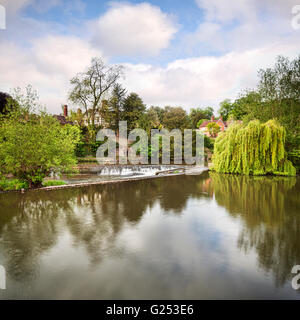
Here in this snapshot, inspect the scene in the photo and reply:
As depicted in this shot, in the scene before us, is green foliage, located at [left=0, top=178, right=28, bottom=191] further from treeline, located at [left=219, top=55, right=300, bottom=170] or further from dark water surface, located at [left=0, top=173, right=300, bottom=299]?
treeline, located at [left=219, top=55, right=300, bottom=170]

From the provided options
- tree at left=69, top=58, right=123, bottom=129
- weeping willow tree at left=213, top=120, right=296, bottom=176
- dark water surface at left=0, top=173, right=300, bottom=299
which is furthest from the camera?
tree at left=69, top=58, right=123, bottom=129

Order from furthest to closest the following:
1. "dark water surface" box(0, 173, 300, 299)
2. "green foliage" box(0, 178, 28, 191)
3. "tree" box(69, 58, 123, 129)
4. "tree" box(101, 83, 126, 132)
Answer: "tree" box(101, 83, 126, 132) → "tree" box(69, 58, 123, 129) → "green foliage" box(0, 178, 28, 191) → "dark water surface" box(0, 173, 300, 299)

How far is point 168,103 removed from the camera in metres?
62.9

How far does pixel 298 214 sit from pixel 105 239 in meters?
6.94

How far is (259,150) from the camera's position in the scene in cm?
1916

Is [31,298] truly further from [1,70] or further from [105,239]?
[1,70]

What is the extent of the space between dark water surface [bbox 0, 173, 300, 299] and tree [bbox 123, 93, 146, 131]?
1235 inches

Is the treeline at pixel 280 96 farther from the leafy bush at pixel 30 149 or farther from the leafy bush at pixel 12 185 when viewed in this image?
the leafy bush at pixel 12 185

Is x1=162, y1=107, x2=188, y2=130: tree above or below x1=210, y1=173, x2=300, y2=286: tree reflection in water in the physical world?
above

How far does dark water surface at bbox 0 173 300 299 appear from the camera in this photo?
4000mm

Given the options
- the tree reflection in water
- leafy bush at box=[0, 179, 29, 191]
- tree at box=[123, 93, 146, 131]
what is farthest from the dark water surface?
tree at box=[123, 93, 146, 131]

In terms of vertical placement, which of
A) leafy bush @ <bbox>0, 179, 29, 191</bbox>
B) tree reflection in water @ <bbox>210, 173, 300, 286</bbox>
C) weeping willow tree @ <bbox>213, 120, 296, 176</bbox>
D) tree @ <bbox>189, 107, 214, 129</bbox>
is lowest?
tree reflection in water @ <bbox>210, 173, 300, 286</bbox>

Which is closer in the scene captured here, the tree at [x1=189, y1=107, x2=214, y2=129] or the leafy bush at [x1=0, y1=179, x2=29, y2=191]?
the leafy bush at [x1=0, y1=179, x2=29, y2=191]

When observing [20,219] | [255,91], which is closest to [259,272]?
[20,219]
